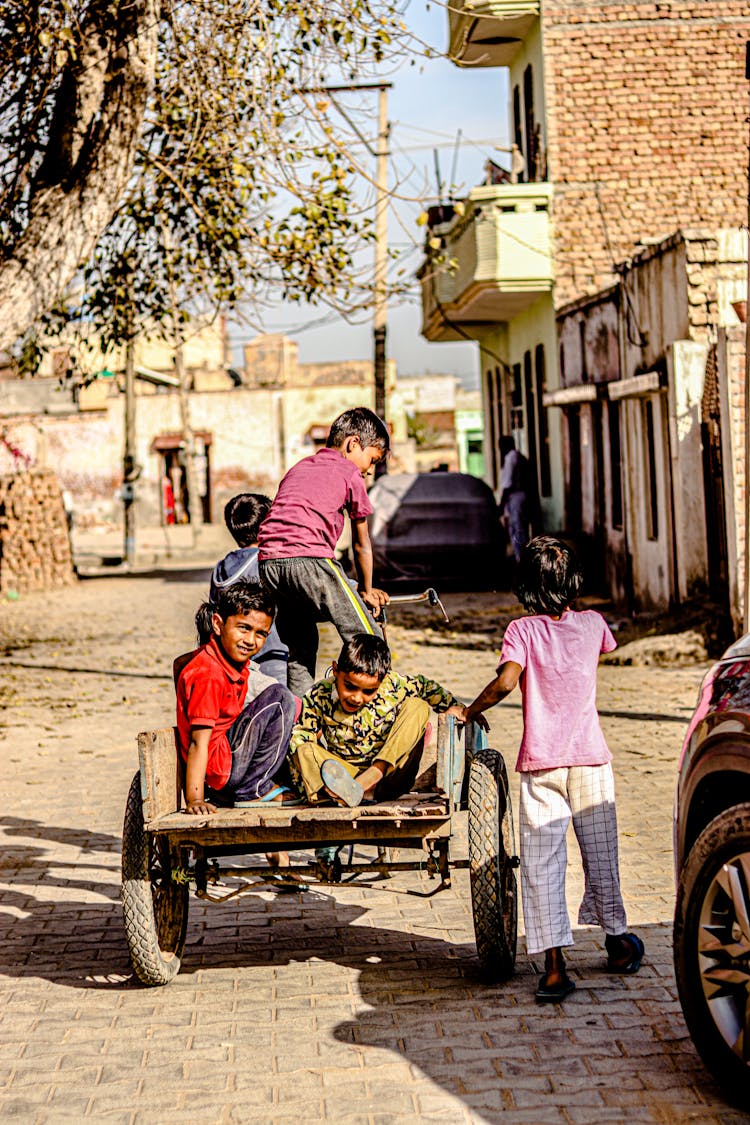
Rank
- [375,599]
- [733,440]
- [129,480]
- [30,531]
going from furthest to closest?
[129,480] → [30,531] → [733,440] → [375,599]

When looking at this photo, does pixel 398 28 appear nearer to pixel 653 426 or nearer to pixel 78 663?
pixel 653 426

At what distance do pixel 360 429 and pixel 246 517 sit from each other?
0.77 m

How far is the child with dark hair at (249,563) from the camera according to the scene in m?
7.06

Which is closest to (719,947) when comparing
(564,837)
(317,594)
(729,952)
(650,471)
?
(729,952)

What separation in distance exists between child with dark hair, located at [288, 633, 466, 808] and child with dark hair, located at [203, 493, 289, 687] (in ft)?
4.17

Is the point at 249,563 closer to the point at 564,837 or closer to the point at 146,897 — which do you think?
the point at 146,897

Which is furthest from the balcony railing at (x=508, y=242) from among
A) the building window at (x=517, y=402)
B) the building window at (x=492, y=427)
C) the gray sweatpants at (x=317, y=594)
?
the gray sweatpants at (x=317, y=594)

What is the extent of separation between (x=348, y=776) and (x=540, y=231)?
59.7ft

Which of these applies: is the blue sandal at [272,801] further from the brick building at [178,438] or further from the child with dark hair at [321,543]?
the brick building at [178,438]

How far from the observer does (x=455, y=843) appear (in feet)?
25.9

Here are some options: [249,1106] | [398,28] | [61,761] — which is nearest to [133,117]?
[398,28]

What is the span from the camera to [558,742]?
526cm

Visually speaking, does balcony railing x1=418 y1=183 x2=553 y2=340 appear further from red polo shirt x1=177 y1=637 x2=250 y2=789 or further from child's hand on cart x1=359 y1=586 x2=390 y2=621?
red polo shirt x1=177 y1=637 x2=250 y2=789

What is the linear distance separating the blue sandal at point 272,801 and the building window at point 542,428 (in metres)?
19.1
